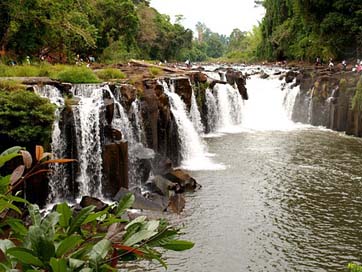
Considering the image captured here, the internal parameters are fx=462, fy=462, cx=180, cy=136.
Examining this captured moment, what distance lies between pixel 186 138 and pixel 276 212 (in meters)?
8.10

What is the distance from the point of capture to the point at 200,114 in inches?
994

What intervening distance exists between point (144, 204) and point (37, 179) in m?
2.90

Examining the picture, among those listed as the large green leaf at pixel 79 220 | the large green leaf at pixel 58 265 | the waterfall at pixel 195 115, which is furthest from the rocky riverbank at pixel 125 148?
the large green leaf at pixel 58 265

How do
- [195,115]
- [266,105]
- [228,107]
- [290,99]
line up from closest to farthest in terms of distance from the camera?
[195,115], [228,107], [290,99], [266,105]

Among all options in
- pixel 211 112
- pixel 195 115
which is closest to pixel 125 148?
pixel 195 115

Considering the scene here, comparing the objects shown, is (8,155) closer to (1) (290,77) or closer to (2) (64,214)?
(2) (64,214)

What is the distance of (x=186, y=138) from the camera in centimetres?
1978

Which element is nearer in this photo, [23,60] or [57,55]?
[23,60]

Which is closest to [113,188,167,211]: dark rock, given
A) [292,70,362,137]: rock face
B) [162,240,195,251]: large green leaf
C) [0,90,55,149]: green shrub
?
[0,90,55,149]: green shrub

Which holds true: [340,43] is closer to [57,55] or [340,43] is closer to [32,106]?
[57,55]

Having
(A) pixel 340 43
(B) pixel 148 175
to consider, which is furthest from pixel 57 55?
(A) pixel 340 43

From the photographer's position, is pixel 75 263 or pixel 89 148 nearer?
pixel 75 263

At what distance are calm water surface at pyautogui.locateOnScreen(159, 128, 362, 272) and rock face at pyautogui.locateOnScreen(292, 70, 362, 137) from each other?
452 cm

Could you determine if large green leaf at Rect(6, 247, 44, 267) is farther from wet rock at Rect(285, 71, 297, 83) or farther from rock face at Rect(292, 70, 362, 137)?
wet rock at Rect(285, 71, 297, 83)
